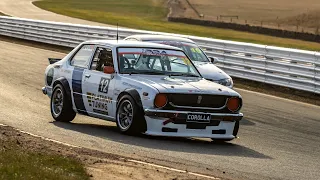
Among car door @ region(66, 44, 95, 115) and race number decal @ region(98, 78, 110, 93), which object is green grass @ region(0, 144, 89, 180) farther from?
car door @ region(66, 44, 95, 115)

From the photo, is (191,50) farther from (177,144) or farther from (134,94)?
(177,144)

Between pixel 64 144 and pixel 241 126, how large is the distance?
4332 millimetres

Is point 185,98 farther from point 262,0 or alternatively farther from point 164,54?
point 262,0

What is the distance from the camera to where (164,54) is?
12.4 metres

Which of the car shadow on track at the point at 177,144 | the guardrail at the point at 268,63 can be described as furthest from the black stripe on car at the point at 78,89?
the guardrail at the point at 268,63

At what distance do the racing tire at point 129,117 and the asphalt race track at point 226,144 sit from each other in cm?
13

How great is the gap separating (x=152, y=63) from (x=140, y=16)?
65.1 metres

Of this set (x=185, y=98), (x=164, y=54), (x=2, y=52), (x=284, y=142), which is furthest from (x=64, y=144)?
(x=2, y=52)

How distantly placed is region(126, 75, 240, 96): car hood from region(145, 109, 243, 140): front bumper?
12.0 inches

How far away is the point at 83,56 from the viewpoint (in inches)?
516

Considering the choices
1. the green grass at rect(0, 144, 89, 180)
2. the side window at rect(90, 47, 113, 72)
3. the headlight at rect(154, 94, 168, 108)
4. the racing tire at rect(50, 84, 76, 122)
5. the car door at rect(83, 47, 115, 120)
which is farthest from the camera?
the racing tire at rect(50, 84, 76, 122)

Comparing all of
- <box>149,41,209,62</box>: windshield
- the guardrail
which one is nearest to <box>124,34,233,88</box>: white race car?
<box>149,41,209,62</box>: windshield

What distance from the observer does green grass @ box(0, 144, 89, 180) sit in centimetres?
764

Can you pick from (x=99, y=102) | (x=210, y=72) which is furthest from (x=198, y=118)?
(x=210, y=72)
